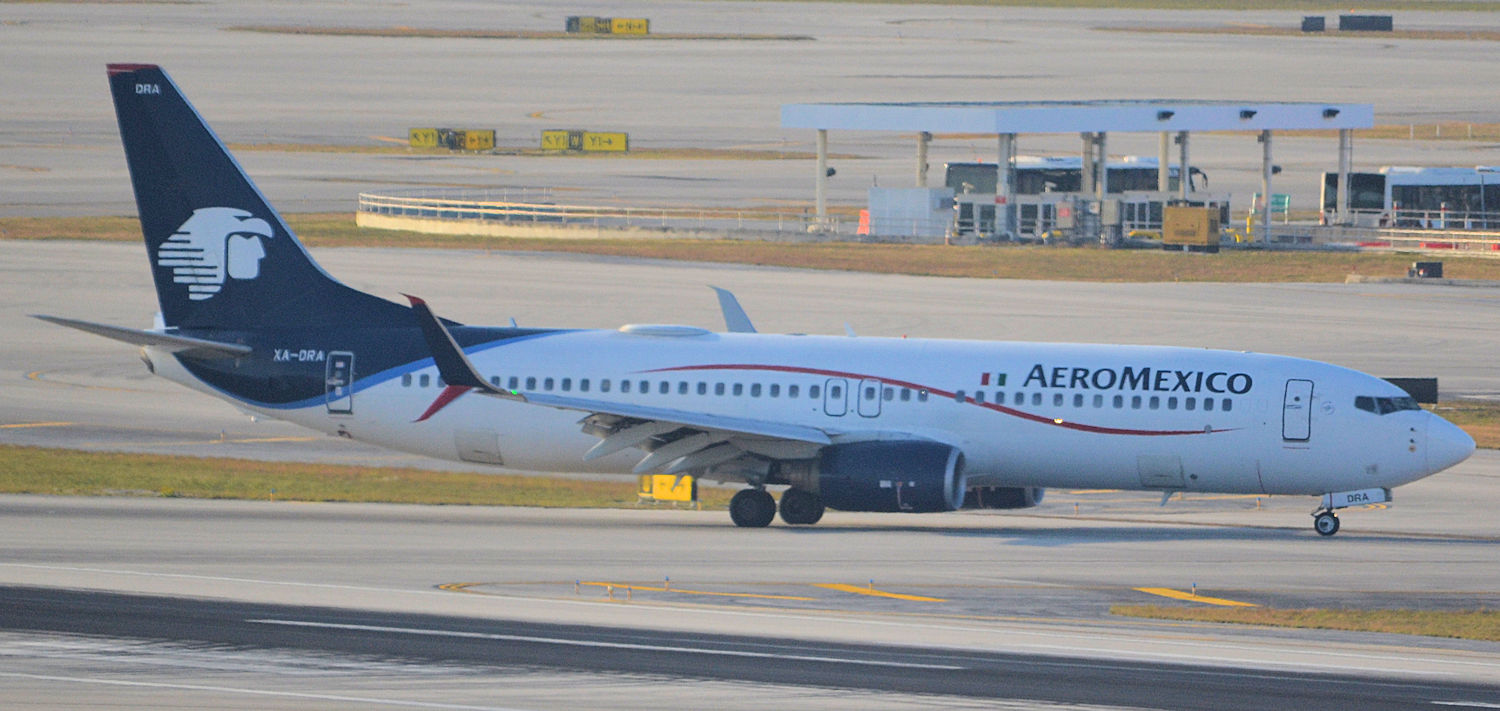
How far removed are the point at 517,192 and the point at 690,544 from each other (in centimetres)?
8991

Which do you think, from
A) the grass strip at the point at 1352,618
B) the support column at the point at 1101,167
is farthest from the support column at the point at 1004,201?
the grass strip at the point at 1352,618

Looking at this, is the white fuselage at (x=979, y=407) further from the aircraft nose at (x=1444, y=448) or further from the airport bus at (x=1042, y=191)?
the airport bus at (x=1042, y=191)

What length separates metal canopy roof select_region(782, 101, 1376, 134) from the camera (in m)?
93.6

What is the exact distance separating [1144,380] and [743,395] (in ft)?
25.6

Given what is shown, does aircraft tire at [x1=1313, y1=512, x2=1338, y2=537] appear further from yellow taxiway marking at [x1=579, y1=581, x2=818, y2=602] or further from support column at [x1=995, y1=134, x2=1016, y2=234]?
support column at [x1=995, y1=134, x2=1016, y2=234]

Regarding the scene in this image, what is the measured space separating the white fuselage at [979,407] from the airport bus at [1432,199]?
2562 inches

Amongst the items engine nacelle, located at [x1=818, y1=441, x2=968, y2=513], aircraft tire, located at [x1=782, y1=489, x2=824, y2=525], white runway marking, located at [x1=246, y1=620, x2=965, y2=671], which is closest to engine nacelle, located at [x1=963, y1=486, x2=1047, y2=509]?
engine nacelle, located at [x1=818, y1=441, x2=968, y2=513]

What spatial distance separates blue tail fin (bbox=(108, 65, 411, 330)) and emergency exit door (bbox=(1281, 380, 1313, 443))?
59.8ft

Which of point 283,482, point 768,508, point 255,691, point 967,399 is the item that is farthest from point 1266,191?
point 255,691

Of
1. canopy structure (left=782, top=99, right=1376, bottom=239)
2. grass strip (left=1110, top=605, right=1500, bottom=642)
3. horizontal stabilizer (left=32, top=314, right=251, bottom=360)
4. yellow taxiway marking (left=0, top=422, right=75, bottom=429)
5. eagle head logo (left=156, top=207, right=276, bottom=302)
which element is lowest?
grass strip (left=1110, top=605, right=1500, bottom=642)

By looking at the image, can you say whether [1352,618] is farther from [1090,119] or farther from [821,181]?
[821,181]

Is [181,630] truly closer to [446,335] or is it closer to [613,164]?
[446,335]

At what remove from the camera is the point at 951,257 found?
301ft

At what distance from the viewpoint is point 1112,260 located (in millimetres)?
89562
